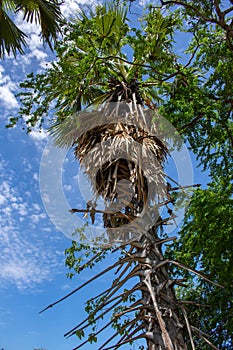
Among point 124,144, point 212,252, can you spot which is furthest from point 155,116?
point 212,252

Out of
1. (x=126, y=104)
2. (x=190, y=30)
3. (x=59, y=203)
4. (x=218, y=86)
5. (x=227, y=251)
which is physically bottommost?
(x=227, y=251)

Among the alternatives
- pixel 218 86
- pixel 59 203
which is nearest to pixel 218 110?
pixel 218 86

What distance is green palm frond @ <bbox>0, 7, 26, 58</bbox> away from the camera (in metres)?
5.77

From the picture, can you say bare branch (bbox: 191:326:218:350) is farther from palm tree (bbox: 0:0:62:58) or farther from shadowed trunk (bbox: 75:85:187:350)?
palm tree (bbox: 0:0:62:58)

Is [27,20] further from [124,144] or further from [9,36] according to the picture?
[124,144]

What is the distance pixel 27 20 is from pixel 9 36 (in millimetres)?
446

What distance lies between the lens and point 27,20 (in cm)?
598

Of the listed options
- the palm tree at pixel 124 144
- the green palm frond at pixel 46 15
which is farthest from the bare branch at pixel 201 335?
the green palm frond at pixel 46 15

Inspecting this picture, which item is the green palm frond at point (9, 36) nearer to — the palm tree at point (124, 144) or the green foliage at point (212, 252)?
the palm tree at point (124, 144)

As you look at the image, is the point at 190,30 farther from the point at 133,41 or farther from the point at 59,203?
the point at 59,203

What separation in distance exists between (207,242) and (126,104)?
232cm

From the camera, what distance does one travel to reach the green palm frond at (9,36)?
18.9 feet

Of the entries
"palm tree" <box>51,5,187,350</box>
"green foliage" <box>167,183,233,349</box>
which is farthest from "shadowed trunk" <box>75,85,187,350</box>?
"green foliage" <box>167,183,233,349</box>

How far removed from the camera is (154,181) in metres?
4.69
